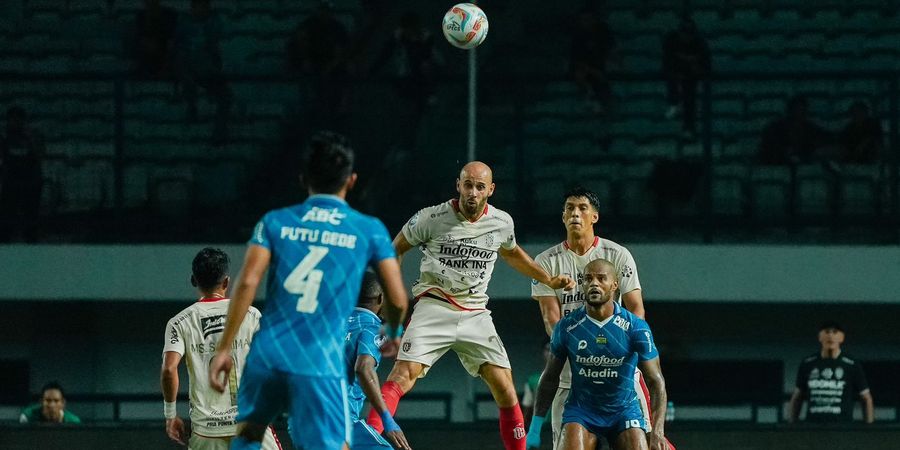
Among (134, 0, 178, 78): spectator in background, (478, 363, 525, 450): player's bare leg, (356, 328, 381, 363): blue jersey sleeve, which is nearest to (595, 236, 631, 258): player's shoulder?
(478, 363, 525, 450): player's bare leg

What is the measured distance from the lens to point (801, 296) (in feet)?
44.0

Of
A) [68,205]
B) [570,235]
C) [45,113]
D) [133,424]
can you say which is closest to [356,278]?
[570,235]

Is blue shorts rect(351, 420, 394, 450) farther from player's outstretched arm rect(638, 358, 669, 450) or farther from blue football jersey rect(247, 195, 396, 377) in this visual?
blue football jersey rect(247, 195, 396, 377)

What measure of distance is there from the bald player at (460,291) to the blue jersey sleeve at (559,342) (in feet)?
2.03

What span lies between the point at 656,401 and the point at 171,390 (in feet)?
8.57

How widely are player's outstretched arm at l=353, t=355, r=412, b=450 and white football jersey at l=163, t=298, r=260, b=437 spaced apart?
23.8 inches

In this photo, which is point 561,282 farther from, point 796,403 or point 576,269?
point 796,403

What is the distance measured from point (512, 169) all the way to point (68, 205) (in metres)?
4.20

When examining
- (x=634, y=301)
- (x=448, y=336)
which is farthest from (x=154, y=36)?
(x=634, y=301)

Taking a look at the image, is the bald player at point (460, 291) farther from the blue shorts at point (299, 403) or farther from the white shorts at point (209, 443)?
the blue shorts at point (299, 403)

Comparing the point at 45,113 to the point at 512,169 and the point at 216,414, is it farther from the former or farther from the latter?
the point at 216,414

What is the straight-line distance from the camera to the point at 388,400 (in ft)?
28.2

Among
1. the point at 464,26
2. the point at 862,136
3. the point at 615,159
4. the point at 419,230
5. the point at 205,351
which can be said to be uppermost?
the point at 464,26

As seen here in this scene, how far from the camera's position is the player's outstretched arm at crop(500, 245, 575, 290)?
841 cm
